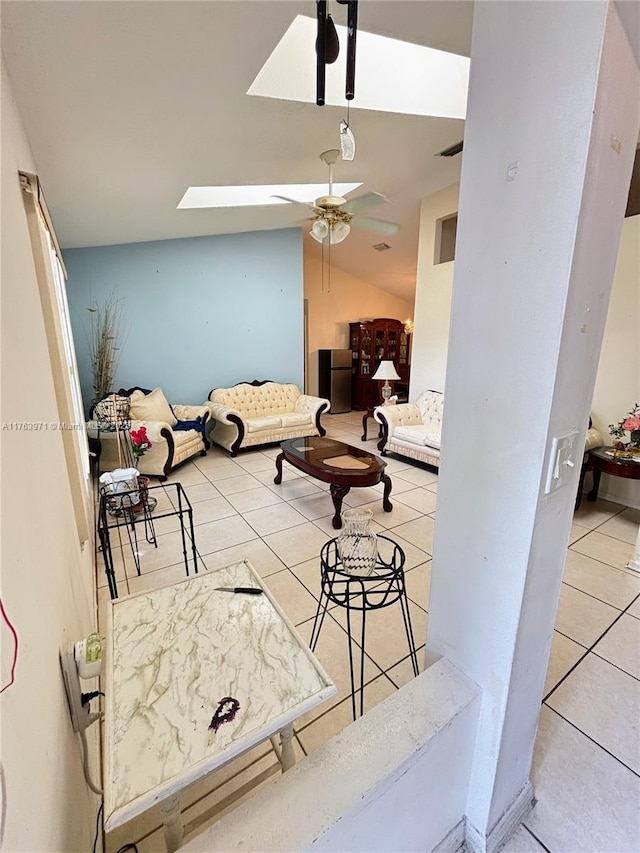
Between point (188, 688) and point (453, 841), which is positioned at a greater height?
point (188, 688)

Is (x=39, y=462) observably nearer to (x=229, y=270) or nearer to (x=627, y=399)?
(x=627, y=399)

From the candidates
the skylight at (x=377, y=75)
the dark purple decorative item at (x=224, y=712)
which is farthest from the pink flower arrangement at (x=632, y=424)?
the dark purple decorative item at (x=224, y=712)

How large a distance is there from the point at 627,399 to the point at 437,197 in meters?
2.96

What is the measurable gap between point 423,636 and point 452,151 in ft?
12.6

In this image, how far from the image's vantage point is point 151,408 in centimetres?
411

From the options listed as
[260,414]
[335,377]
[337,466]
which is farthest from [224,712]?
[335,377]

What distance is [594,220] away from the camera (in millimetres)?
674

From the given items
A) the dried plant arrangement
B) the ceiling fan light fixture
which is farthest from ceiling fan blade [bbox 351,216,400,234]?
the dried plant arrangement

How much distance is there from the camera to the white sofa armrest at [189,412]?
456cm

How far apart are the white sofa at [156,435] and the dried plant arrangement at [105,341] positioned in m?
0.23

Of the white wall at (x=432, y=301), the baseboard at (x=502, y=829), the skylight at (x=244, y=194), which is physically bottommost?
the baseboard at (x=502, y=829)

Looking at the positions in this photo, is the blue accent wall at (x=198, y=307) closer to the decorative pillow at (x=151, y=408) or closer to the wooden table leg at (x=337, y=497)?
the decorative pillow at (x=151, y=408)

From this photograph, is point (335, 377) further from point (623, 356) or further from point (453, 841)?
point (453, 841)

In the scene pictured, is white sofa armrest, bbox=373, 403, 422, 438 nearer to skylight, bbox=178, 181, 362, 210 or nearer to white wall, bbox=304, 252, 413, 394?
skylight, bbox=178, 181, 362, 210
